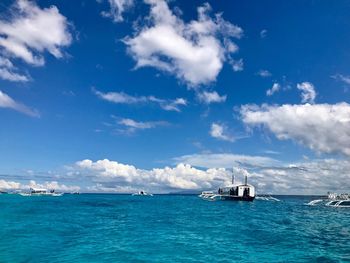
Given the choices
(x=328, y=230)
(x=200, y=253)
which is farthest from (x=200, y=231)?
(x=328, y=230)

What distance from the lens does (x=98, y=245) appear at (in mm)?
36281

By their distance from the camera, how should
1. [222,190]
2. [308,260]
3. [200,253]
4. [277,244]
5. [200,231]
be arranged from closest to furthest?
[308,260], [200,253], [277,244], [200,231], [222,190]

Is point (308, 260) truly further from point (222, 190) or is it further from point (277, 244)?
point (222, 190)

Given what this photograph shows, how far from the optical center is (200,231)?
160 ft

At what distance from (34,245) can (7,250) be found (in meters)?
3.31

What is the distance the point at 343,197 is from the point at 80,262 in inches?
5877

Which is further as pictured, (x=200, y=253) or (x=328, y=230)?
(x=328, y=230)

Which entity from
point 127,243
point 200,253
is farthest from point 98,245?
point 200,253

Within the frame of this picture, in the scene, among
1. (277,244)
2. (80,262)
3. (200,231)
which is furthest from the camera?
(200,231)

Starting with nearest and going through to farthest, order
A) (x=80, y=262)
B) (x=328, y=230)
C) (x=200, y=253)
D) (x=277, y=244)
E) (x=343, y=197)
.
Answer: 1. (x=80, y=262)
2. (x=200, y=253)
3. (x=277, y=244)
4. (x=328, y=230)
5. (x=343, y=197)

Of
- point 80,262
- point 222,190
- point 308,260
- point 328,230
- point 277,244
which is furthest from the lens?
point 222,190

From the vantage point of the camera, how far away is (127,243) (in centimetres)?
3775

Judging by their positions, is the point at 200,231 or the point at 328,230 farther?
the point at 328,230

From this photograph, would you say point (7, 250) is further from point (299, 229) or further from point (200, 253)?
point (299, 229)
